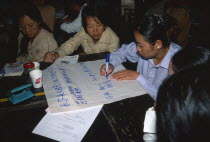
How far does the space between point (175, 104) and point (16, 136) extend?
2.12 ft

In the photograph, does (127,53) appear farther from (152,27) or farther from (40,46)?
(40,46)

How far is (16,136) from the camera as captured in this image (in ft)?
2.38

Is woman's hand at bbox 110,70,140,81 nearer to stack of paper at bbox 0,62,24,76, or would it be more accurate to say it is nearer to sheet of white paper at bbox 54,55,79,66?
sheet of white paper at bbox 54,55,79,66

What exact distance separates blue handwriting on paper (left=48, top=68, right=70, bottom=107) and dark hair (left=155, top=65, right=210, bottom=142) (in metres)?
0.56

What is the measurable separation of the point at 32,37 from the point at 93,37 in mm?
648

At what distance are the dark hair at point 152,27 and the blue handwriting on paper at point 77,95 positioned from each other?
1.83 ft

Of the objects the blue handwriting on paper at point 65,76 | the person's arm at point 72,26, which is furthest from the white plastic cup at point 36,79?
the person's arm at point 72,26

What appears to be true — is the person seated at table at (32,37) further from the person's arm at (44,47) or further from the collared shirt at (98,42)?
the collared shirt at (98,42)

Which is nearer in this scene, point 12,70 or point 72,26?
point 12,70

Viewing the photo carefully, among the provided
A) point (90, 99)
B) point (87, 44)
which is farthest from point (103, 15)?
point (90, 99)

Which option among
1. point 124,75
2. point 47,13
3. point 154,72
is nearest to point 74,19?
point 47,13

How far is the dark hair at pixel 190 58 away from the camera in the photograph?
2.66 ft

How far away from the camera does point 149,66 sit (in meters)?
1.44

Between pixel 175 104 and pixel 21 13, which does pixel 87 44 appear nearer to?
pixel 21 13
